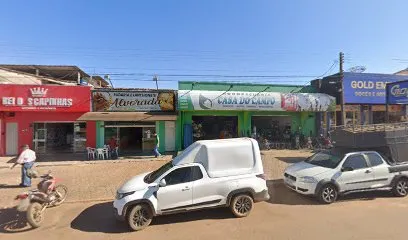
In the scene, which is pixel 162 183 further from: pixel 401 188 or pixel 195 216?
pixel 401 188

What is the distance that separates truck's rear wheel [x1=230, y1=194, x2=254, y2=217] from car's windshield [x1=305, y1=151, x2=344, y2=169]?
10.6 feet

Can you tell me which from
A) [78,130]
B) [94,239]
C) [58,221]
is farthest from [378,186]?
[78,130]

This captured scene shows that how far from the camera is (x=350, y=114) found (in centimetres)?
2298

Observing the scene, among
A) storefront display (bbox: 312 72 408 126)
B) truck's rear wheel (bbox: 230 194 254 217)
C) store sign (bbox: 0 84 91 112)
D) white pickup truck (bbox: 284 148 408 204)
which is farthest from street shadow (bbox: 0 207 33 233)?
storefront display (bbox: 312 72 408 126)

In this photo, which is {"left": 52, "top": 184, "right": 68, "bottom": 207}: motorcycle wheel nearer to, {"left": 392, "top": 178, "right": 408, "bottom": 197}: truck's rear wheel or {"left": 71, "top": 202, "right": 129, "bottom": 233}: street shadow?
{"left": 71, "top": 202, "right": 129, "bottom": 233}: street shadow

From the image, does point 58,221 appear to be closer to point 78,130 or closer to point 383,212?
point 383,212

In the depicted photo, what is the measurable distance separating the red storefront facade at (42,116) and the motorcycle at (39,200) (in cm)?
1013

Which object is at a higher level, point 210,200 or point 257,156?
point 257,156

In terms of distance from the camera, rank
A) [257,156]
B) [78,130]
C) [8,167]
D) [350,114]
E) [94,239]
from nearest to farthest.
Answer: [94,239], [257,156], [8,167], [78,130], [350,114]

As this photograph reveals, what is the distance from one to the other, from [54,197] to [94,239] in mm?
2927

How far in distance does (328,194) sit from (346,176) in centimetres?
84

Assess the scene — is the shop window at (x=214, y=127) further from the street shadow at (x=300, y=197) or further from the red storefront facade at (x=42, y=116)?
the street shadow at (x=300, y=197)

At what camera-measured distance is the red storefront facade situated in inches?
675

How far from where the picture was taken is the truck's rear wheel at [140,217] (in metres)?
6.59
